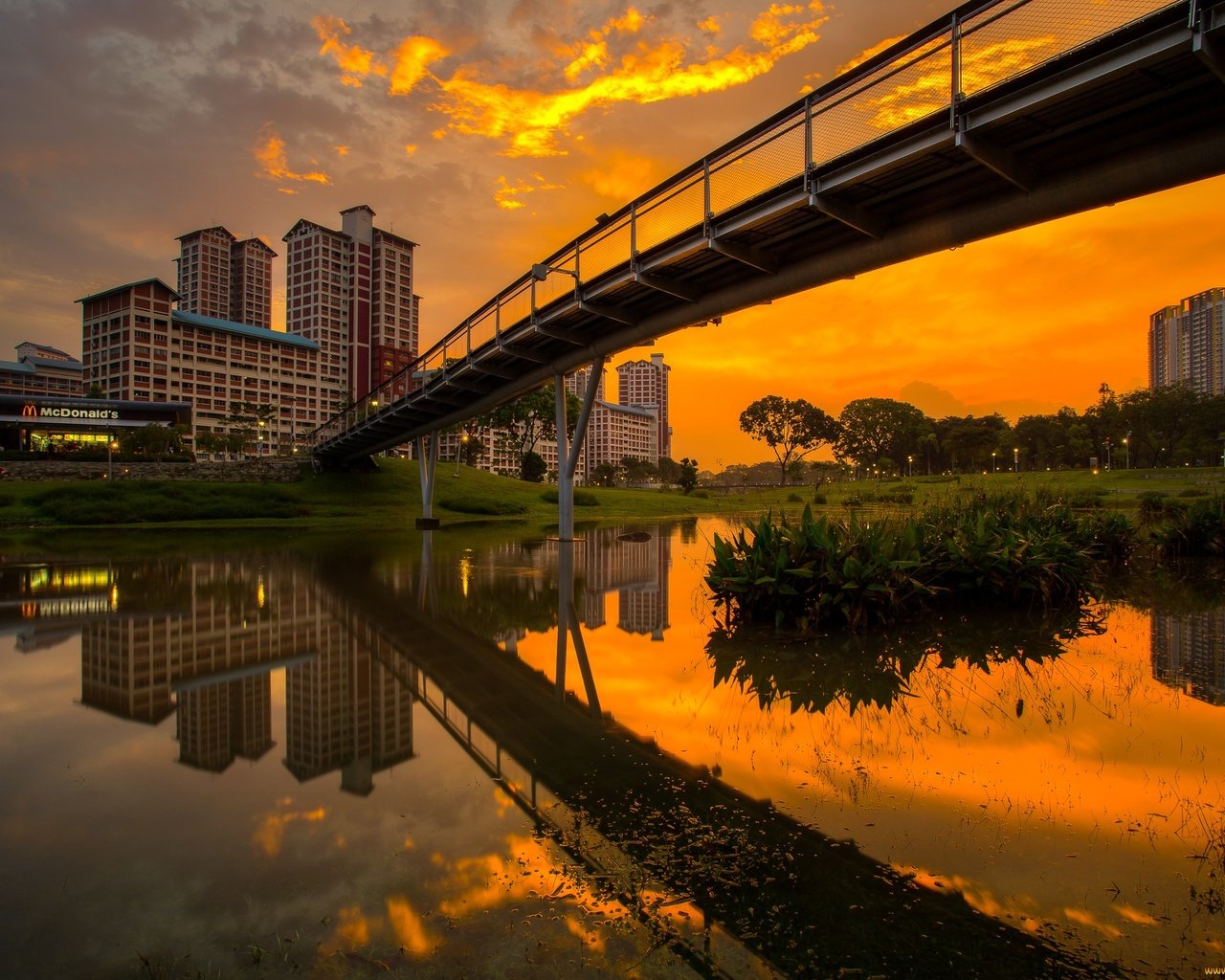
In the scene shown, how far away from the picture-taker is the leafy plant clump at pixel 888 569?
346 inches

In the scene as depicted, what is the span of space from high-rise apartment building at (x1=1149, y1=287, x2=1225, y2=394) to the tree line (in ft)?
128

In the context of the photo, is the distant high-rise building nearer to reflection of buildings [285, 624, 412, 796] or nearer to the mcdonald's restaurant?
the mcdonald's restaurant

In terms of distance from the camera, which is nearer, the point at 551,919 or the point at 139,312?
the point at 551,919

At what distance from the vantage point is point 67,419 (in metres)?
90.6

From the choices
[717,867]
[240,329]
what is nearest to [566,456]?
[717,867]

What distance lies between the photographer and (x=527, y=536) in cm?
3045

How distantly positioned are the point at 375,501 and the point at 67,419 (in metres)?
70.8

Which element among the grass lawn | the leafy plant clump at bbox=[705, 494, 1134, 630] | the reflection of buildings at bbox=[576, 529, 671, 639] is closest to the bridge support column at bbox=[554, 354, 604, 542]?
the reflection of buildings at bbox=[576, 529, 671, 639]

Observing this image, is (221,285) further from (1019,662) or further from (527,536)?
(1019,662)

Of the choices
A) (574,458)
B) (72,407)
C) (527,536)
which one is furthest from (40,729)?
(72,407)

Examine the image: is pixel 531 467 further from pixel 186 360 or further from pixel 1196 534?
pixel 186 360

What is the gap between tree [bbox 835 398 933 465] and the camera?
4269 inches

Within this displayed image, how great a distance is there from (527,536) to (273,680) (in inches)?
928

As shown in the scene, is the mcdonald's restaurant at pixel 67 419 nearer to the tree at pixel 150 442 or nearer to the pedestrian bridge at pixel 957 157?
the tree at pixel 150 442
